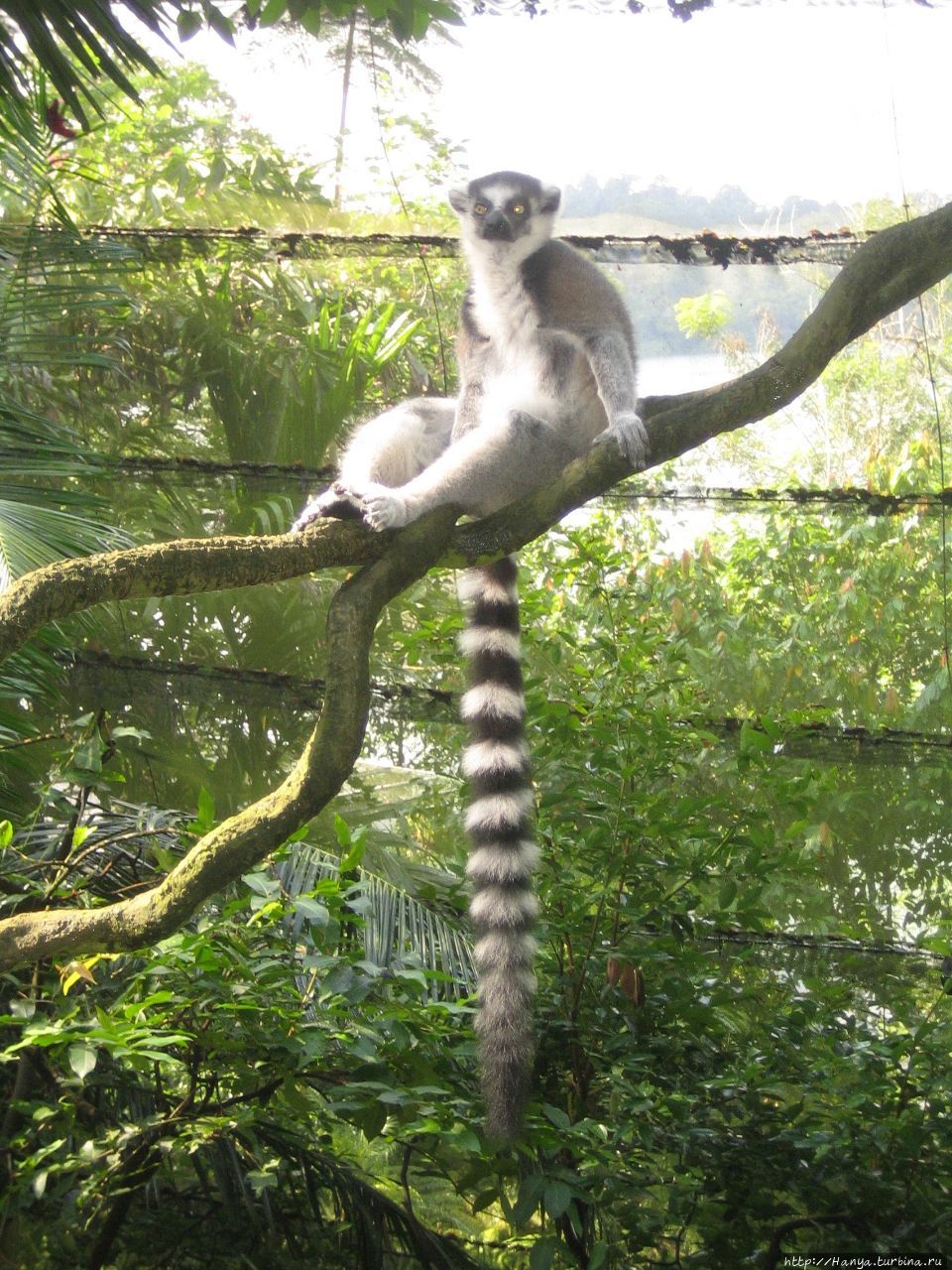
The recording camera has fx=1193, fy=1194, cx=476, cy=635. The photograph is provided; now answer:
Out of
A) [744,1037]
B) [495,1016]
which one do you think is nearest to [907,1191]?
[744,1037]

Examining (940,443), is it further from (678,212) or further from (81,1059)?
(81,1059)

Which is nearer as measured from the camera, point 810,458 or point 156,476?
point 156,476

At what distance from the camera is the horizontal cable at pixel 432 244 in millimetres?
4859

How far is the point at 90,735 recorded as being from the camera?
2.77 meters

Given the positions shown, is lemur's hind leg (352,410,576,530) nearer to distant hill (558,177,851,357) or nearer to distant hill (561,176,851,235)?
distant hill (558,177,851,357)

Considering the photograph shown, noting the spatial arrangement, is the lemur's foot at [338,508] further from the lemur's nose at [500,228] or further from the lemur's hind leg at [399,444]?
the lemur's nose at [500,228]

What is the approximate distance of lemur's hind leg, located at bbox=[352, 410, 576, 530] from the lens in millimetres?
3066

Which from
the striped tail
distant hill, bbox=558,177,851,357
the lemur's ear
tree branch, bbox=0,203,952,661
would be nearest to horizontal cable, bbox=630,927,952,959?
the striped tail

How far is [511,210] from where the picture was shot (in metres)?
4.29

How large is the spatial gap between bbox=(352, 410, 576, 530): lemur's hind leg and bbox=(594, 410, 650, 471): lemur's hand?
11.1 inches

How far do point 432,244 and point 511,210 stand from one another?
3.78 feet

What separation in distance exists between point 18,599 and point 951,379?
4.84m

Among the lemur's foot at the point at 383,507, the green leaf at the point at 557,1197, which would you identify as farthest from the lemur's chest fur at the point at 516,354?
the green leaf at the point at 557,1197

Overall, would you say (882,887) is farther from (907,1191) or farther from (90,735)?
(90,735)
